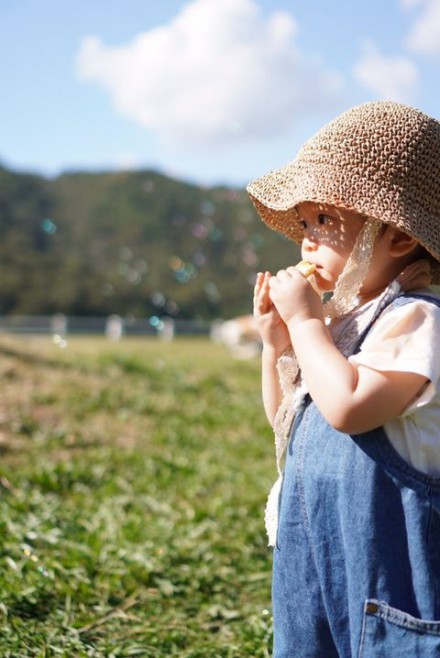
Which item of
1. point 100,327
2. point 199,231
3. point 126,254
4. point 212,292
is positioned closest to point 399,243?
point 100,327

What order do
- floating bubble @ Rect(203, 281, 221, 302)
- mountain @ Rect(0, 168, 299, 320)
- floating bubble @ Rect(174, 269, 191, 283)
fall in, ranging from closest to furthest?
floating bubble @ Rect(174, 269, 191, 283)
mountain @ Rect(0, 168, 299, 320)
floating bubble @ Rect(203, 281, 221, 302)

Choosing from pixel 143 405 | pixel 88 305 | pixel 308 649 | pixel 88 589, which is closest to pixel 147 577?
pixel 88 589

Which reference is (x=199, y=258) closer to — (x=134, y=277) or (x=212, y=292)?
(x=134, y=277)

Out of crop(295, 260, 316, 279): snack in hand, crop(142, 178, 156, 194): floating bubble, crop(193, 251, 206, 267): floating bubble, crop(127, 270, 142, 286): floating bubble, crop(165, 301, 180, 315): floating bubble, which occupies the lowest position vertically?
crop(295, 260, 316, 279): snack in hand

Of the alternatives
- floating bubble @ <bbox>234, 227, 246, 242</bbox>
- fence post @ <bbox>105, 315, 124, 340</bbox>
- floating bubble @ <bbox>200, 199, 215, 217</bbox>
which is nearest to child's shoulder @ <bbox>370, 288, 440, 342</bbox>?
fence post @ <bbox>105, 315, 124, 340</bbox>

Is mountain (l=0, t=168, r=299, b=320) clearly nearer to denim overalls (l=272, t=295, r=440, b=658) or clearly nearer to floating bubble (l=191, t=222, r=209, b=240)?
floating bubble (l=191, t=222, r=209, b=240)

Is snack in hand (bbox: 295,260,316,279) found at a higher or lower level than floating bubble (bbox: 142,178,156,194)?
lower

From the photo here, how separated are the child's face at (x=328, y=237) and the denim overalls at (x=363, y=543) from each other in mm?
233

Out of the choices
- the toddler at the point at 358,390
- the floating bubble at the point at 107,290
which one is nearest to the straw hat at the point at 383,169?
the toddler at the point at 358,390

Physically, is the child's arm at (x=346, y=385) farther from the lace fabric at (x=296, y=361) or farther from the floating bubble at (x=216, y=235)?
the floating bubble at (x=216, y=235)

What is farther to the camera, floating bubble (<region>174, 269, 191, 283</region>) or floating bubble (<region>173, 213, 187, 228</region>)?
floating bubble (<region>173, 213, 187, 228</region>)

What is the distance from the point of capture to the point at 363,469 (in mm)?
1902

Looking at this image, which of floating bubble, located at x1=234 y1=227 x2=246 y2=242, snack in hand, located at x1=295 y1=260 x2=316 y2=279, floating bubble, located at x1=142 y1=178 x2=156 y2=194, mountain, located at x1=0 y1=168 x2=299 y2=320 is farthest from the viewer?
floating bubble, located at x1=142 y1=178 x2=156 y2=194

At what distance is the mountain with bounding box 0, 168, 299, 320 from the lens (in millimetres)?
34531
